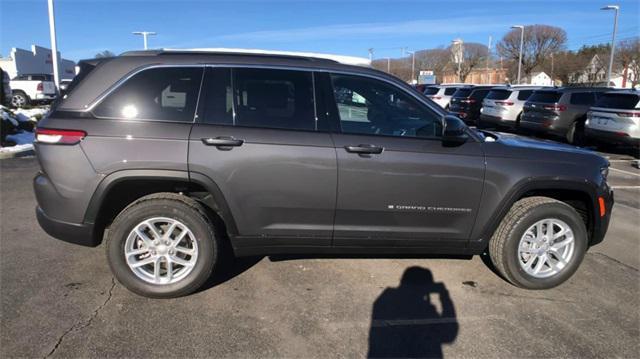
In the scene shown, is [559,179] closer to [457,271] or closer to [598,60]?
[457,271]

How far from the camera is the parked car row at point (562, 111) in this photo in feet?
36.7

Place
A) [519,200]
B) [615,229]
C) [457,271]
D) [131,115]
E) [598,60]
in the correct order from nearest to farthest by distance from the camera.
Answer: [131,115]
[519,200]
[457,271]
[615,229]
[598,60]

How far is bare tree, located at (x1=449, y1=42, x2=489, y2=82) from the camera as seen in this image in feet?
238

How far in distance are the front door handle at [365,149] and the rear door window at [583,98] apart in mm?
12213

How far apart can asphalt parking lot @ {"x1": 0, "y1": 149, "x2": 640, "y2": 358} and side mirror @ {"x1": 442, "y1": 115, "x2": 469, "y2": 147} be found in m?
1.24

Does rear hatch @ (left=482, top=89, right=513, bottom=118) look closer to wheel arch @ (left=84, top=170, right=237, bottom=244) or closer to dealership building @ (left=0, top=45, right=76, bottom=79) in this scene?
wheel arch @ (left=84, top=170, right=237, bottom=244)

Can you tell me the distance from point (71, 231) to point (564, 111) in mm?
13477

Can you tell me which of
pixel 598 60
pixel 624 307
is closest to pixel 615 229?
pixel 624 307

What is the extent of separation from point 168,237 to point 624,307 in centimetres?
360

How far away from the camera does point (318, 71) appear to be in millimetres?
3727

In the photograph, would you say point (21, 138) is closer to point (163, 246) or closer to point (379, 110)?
point (163, 246)

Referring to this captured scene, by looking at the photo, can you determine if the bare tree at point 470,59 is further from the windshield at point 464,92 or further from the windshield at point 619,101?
the windshield at point 619,101

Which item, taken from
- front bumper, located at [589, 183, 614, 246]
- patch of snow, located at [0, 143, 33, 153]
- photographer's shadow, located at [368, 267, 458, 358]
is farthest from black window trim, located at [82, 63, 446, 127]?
patch of snow, located at [0, 143, 33, 153]

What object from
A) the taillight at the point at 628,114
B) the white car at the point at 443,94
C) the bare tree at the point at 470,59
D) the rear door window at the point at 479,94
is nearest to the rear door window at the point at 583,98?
the taillight at the point at 628,114
